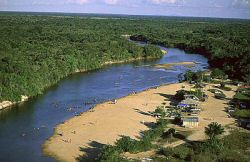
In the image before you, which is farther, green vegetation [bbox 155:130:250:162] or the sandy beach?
the sandy beach

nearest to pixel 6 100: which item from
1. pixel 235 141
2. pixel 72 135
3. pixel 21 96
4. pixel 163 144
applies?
pixel 21 96

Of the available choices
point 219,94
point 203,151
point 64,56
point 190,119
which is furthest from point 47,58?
point 203,151

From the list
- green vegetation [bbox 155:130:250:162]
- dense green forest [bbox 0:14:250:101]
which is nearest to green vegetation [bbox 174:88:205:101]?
dense green forest [bbox 0:14:250:101]

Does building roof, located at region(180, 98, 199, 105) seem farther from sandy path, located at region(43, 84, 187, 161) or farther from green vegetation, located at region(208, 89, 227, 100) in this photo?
green vegetation, located at region(208, 89, 227, 100)

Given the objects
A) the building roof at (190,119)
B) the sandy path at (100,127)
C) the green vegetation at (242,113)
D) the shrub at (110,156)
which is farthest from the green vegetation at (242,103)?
the shrub at (110,156)

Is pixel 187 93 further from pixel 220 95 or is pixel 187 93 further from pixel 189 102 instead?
pixel 189 102
